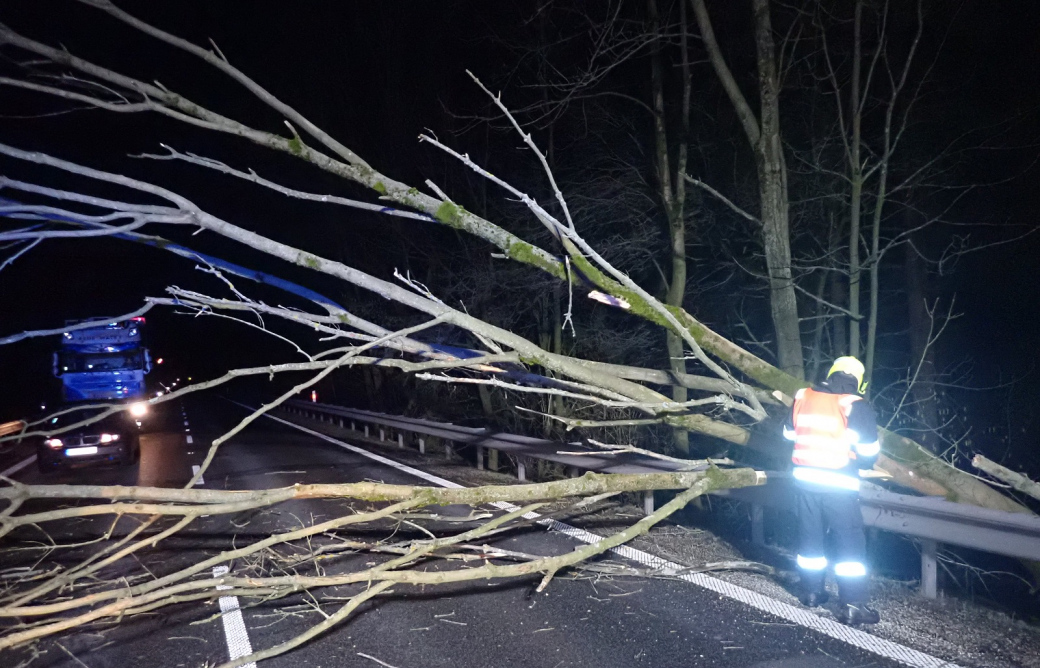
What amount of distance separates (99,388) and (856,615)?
1795 centimetres

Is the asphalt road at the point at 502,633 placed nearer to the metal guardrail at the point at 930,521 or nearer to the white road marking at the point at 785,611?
the white road marking at the point at 785,611

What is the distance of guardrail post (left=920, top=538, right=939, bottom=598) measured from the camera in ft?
15.4

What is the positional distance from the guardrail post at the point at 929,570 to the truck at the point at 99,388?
538 inches

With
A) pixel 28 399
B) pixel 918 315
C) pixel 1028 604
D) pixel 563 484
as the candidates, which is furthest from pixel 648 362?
pixel 28 399

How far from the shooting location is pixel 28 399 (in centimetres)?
3625

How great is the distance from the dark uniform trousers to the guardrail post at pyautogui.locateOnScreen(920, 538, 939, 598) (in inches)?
17.5

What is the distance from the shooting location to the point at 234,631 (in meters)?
4.71

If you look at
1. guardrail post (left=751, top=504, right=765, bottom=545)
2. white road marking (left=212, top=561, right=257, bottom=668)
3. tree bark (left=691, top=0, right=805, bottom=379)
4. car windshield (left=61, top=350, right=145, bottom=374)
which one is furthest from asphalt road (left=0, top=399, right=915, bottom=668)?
car windshield (left=61, top=350, right=145, bottom=374)

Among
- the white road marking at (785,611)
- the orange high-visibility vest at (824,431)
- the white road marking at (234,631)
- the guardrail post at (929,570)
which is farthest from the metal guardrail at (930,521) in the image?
the white road marking at (234,631)

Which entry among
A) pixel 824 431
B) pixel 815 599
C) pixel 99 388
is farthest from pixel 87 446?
pixel 824 431

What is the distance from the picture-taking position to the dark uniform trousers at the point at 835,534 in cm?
453

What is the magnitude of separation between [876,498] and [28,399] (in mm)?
42044

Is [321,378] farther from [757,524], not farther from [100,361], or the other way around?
[100,361]

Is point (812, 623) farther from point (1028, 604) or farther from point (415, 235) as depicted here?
point (415, 235)
